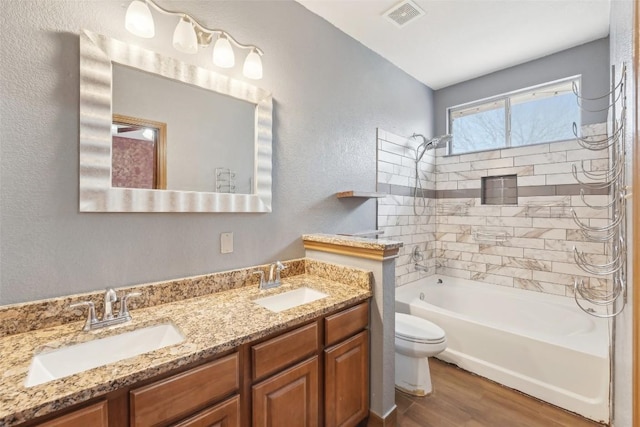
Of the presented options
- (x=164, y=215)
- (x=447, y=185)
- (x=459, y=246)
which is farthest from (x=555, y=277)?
(x=164, y=215)

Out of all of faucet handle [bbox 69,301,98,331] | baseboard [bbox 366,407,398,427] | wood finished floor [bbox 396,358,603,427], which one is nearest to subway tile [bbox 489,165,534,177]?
wood finished floor [bbox 396,358,603,427]

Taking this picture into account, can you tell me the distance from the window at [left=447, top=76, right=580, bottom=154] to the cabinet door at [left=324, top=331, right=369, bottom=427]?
8.90ft

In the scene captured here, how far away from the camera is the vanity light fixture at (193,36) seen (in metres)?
1.31

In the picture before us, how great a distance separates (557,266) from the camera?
2.71 meters

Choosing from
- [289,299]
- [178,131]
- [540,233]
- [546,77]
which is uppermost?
[546,77]

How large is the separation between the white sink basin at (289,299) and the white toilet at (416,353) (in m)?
0.78

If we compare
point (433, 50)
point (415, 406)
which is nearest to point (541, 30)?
point (433, 50)

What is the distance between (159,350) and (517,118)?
365cm

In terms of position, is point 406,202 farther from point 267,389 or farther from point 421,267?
point 267,389

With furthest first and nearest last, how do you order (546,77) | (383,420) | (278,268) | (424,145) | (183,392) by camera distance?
(424,145), (546,77), (278,268), (383,420), (183,392)

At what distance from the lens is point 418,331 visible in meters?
2.08

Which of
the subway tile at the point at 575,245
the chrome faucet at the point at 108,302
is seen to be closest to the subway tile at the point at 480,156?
the subway tile at the point at 575,245

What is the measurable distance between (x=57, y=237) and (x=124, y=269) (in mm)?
285

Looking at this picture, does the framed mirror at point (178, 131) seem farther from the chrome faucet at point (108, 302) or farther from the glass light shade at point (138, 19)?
the chrome faucet at point (108, 302)
